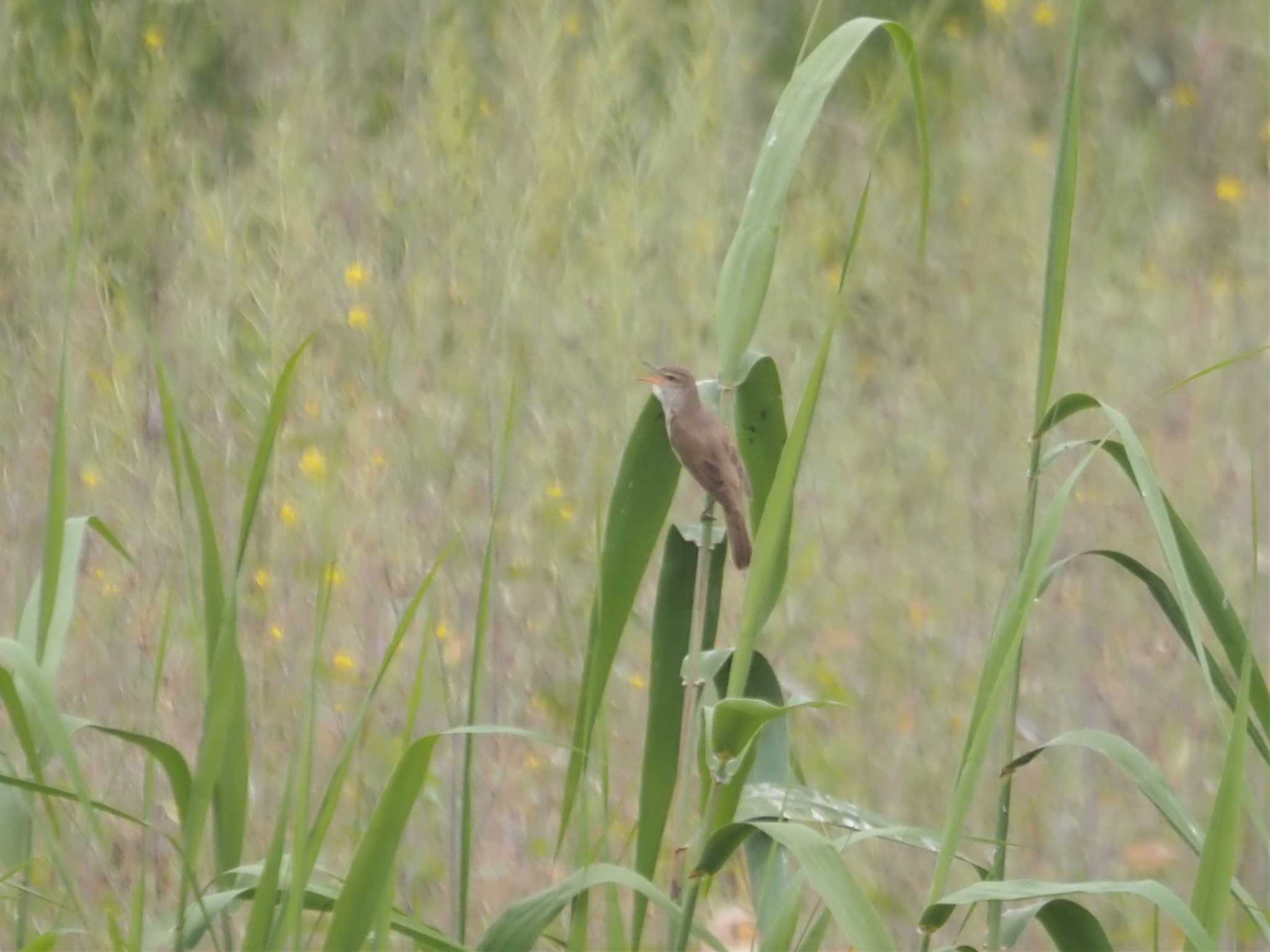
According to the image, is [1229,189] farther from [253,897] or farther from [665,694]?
[253,897]

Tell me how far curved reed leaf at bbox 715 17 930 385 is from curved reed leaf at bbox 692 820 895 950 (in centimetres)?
32

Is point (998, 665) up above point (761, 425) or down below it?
below

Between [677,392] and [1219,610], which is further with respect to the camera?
[677,392]

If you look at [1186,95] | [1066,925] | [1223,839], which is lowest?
[1066,925]

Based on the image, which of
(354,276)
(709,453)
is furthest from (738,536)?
(354,276)

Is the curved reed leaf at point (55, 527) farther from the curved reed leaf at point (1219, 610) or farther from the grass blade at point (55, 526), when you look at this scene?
the curved reed leaf at point (1219, 610)

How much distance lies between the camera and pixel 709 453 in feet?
4.23

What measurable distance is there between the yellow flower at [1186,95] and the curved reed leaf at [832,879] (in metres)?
3.25

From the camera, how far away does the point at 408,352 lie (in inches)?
78.0

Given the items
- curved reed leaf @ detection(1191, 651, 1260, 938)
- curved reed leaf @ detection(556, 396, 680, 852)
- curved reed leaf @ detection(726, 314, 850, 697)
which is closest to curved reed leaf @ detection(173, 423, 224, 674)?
curved reed leaf @ detection(556, 396, 680, 852)

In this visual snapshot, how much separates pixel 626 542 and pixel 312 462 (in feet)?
3.82

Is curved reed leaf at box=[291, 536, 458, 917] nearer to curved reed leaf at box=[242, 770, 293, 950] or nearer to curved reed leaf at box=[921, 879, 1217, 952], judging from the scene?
curved reed leaf at box=[242, 770, 293, 950]

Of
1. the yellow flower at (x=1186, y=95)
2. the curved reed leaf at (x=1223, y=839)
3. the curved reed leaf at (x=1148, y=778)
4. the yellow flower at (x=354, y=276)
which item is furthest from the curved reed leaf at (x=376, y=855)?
the yellow flower at (x=1186, y=95)

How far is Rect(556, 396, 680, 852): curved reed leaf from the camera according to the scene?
119cm
